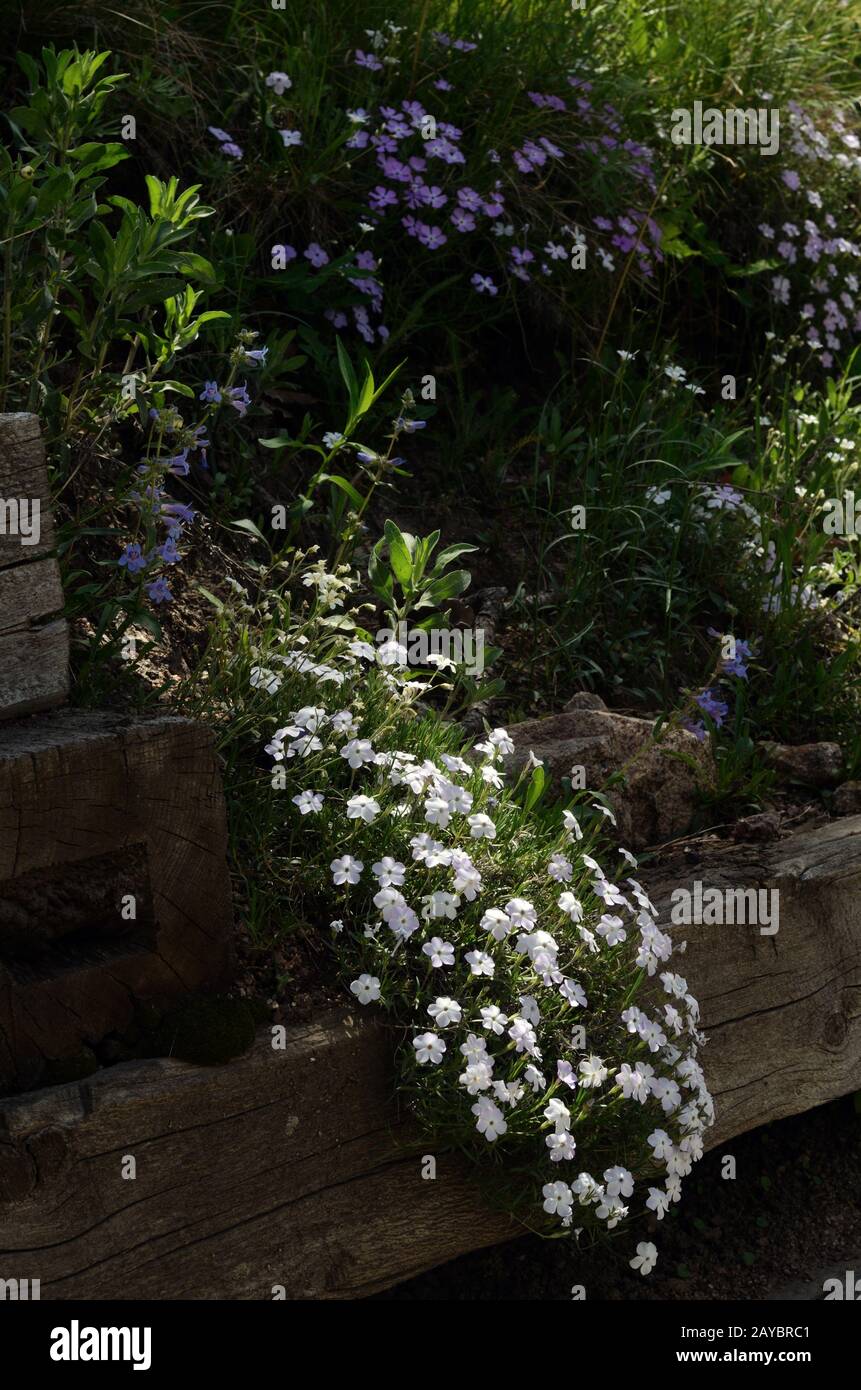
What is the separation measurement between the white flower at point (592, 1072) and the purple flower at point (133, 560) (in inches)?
50.8

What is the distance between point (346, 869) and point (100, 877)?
0.45 m

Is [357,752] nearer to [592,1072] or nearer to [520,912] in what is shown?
[520,912]

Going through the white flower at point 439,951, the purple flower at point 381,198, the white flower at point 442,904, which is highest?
the purple flower at point 381,198

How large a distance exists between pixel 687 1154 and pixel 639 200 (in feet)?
A: 10.7

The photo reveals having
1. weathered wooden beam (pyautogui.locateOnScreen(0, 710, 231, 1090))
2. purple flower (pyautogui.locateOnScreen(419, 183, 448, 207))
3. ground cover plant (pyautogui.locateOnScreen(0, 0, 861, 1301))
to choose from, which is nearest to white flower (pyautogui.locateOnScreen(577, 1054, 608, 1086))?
ground cover plant (pyautogui.locateOnScreen(0, 0, 861, 1301))

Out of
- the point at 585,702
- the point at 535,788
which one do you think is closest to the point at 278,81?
the point at 585,702

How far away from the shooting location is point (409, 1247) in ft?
9.11

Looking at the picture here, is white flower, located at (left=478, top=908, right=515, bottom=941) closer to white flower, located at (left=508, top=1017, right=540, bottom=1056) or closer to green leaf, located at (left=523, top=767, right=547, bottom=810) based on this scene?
white flower, located at (left=508, top=1017, right=540, bottom=1056)

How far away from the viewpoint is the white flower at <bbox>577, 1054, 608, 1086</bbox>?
8.75 ft

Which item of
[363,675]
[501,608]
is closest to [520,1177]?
[363,675]

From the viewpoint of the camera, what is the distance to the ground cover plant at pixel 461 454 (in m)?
2.75

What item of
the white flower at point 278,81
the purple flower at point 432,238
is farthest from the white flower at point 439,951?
the white flower at point 278,81

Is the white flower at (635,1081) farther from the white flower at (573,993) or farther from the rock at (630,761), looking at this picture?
the rock at (630,761)

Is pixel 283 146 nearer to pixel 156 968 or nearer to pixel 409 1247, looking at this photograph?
pixel 156 968
